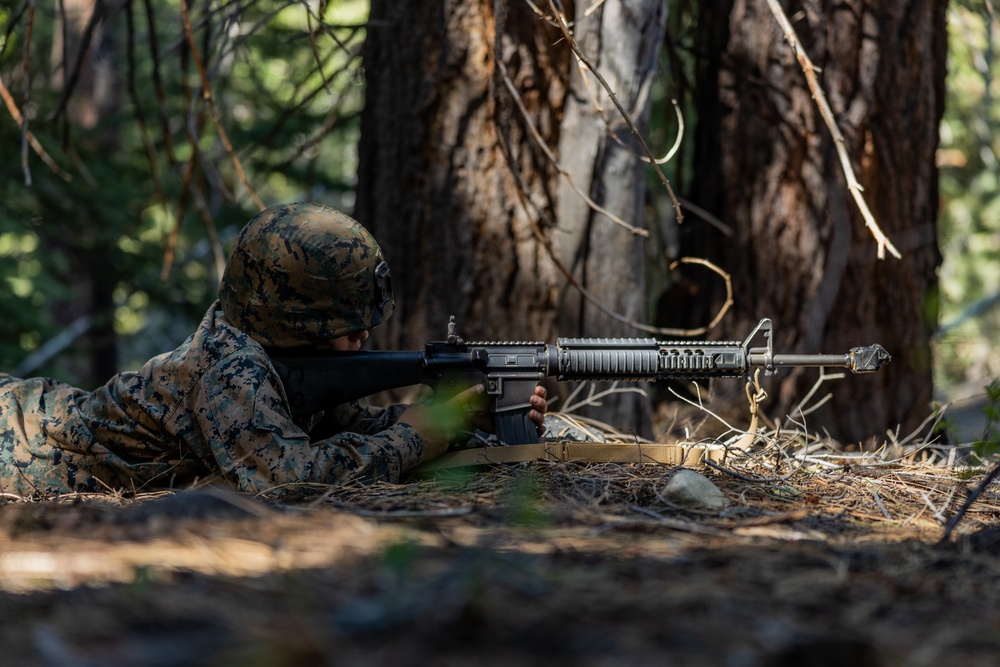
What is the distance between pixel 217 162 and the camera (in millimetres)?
7414

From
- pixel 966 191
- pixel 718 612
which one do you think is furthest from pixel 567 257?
pixel 966 191

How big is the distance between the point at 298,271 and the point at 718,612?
7.48ft

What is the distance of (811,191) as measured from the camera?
4.89 metres

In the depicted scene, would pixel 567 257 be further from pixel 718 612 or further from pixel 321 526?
pixel 718 612

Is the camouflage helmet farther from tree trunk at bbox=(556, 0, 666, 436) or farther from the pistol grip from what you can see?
tree trunk at bbox=(556, 0, 666, 436)

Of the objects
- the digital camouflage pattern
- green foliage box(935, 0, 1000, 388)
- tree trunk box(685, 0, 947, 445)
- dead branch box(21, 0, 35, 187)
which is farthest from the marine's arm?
green foliage box(935, 0, 1000, 388)

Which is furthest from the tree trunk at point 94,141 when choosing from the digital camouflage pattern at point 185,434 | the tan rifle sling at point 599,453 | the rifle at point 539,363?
the tan rifle sling at point 599,453

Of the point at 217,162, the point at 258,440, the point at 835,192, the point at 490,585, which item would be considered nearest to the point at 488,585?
the point at 490,585

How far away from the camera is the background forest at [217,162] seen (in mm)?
4617

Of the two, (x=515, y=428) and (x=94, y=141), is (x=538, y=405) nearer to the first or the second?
(x=515, y=428)

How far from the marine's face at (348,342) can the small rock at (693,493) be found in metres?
1.48

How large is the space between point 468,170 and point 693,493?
2.34m

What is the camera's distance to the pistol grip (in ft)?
12.3

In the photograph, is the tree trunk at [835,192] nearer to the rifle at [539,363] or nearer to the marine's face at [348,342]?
the rifle at [539,363]
